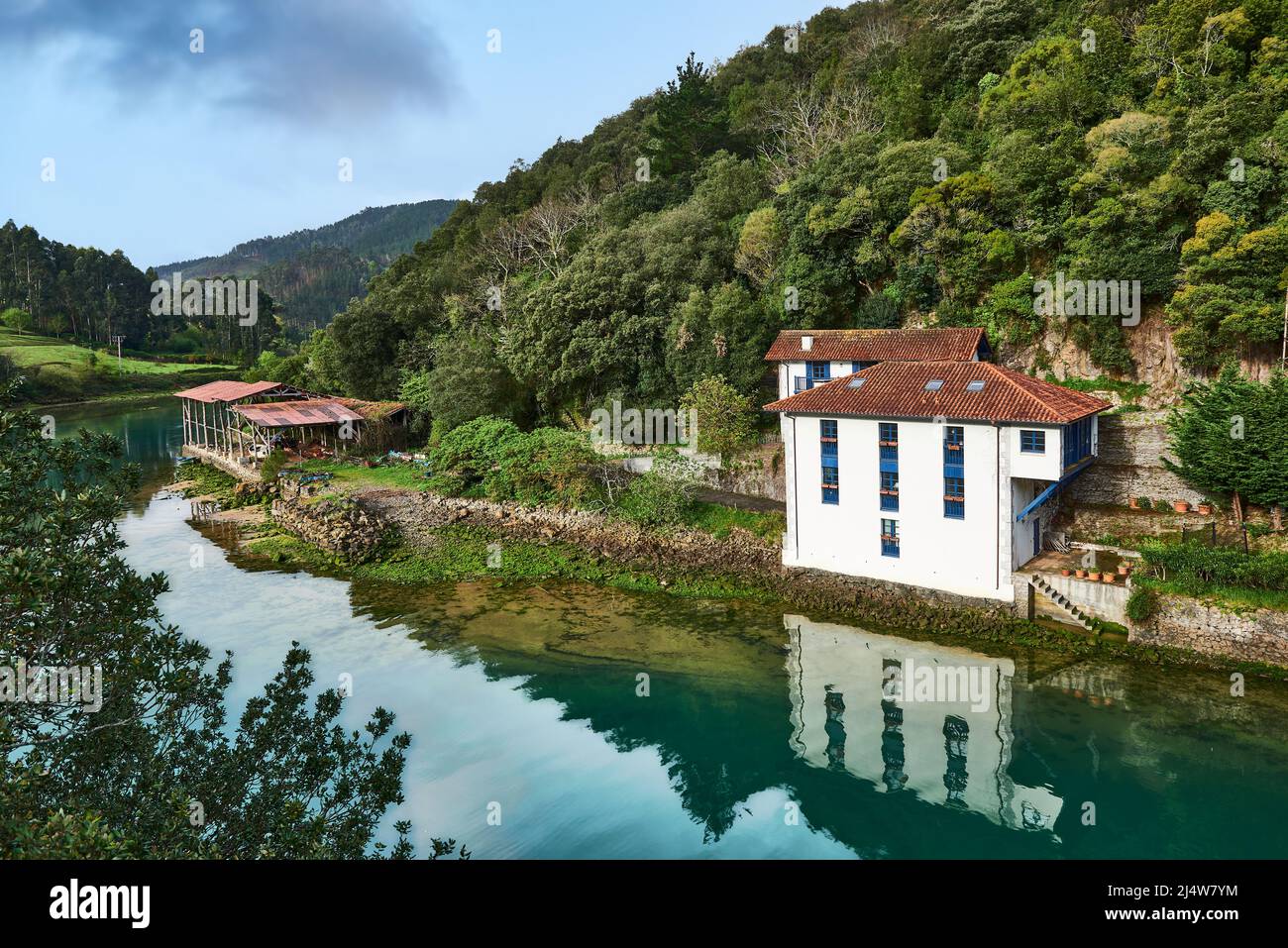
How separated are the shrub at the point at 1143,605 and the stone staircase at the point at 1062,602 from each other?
96cm

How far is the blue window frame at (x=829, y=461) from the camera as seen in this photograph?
22281 millimetres

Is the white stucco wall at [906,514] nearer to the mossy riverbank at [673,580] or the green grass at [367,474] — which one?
Result: the mossy riverbank at [673,580]

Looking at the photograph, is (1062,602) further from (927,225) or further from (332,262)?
(332,262)

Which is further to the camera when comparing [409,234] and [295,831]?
[409,234]

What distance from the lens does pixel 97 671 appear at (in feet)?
25.1

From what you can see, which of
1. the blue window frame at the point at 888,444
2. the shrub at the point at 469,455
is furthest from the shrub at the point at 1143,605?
the shrub at the point at 469,455

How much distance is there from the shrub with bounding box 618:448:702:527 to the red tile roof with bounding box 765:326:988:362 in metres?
5.27

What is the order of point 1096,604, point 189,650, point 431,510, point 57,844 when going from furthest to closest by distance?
1. point 431,510
2. point 1096,604
3. point 189,650
4. point 57,844

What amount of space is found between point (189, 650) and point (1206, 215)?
27.2 metres

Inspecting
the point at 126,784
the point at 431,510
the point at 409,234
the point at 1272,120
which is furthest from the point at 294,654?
the point at 409,234

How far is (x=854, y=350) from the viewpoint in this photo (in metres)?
26.7

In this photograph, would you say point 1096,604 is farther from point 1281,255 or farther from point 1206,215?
point 1206,215

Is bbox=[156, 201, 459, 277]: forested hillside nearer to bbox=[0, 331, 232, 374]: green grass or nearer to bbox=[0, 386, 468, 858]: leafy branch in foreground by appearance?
bbox=[0, 331, 232, 374]: green grass

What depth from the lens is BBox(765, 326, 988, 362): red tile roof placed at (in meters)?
25.2
